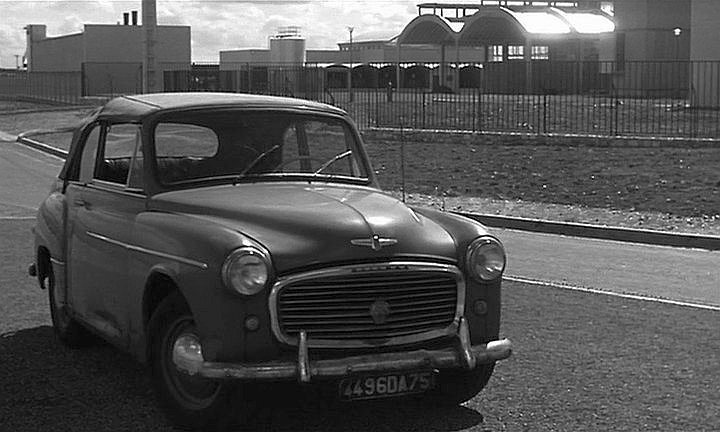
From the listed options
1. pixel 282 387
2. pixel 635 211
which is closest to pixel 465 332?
pixel 282 387

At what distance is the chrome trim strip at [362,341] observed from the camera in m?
5.86

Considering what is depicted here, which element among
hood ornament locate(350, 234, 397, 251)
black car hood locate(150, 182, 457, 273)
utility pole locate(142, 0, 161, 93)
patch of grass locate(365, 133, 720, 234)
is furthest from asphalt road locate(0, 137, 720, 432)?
utility pole locate(142, 0, 161, 93)

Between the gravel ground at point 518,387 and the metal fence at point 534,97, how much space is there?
1750cm

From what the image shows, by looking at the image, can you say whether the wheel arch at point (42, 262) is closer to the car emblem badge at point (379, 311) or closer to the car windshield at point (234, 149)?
the car windshield at point (234, 149)

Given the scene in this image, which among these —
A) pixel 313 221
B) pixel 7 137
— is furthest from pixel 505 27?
pixel 313 221

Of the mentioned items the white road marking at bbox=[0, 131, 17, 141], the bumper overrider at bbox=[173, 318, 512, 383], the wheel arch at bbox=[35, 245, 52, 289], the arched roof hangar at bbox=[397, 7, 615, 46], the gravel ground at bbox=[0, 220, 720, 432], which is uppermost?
the arched roof hangar at bbox=[397, 7, 615, 46]

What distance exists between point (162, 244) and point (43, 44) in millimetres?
74646

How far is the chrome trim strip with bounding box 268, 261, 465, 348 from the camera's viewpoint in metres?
5.86

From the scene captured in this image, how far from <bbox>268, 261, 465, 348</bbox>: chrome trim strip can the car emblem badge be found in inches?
4.5

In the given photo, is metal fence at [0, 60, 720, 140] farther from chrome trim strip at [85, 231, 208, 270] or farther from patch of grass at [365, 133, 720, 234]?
chrome trim strip at [85, 231, 208, 270]

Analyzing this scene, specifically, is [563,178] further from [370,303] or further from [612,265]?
[370,303]

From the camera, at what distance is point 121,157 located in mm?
7543

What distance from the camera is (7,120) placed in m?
46.3

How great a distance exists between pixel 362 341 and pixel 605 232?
36.5 ft
